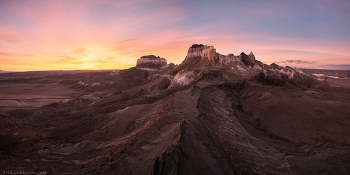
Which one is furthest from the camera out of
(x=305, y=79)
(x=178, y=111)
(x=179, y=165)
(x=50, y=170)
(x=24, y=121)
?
(x=305, y=79)

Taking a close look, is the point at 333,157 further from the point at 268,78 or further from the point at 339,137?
the point at 268,78

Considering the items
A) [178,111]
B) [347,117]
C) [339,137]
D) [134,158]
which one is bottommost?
[339,137]

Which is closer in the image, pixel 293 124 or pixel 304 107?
pixel 293 124

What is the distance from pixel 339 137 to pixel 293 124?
11.2 ft

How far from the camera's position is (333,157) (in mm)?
9250

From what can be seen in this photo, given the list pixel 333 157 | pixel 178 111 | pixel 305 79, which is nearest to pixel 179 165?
pixel 178 111

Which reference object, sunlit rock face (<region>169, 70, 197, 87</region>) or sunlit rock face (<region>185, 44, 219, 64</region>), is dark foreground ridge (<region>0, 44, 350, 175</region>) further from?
sunlit rock face (<region>185, 44, 219, 64</region>)

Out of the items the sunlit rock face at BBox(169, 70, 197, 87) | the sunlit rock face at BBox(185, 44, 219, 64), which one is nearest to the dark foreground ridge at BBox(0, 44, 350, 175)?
the sunlit rock face at BBox(169, 70, 197, 87)

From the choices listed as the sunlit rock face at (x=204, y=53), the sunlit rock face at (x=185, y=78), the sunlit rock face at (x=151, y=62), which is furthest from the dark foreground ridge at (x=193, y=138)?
the sunlit rock face at (x=151, y=62)

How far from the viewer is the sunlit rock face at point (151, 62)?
355ft

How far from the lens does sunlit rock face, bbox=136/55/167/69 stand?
355 ft

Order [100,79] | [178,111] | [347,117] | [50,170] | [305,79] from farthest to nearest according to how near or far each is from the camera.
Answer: [100,79] → [305,79] → [347,117] → [178,111] → [50,170]

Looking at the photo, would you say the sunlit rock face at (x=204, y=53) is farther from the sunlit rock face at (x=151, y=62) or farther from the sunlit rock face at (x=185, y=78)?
the sunlit rock face at (x=151, y=62)

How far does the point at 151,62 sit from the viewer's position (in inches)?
4341
